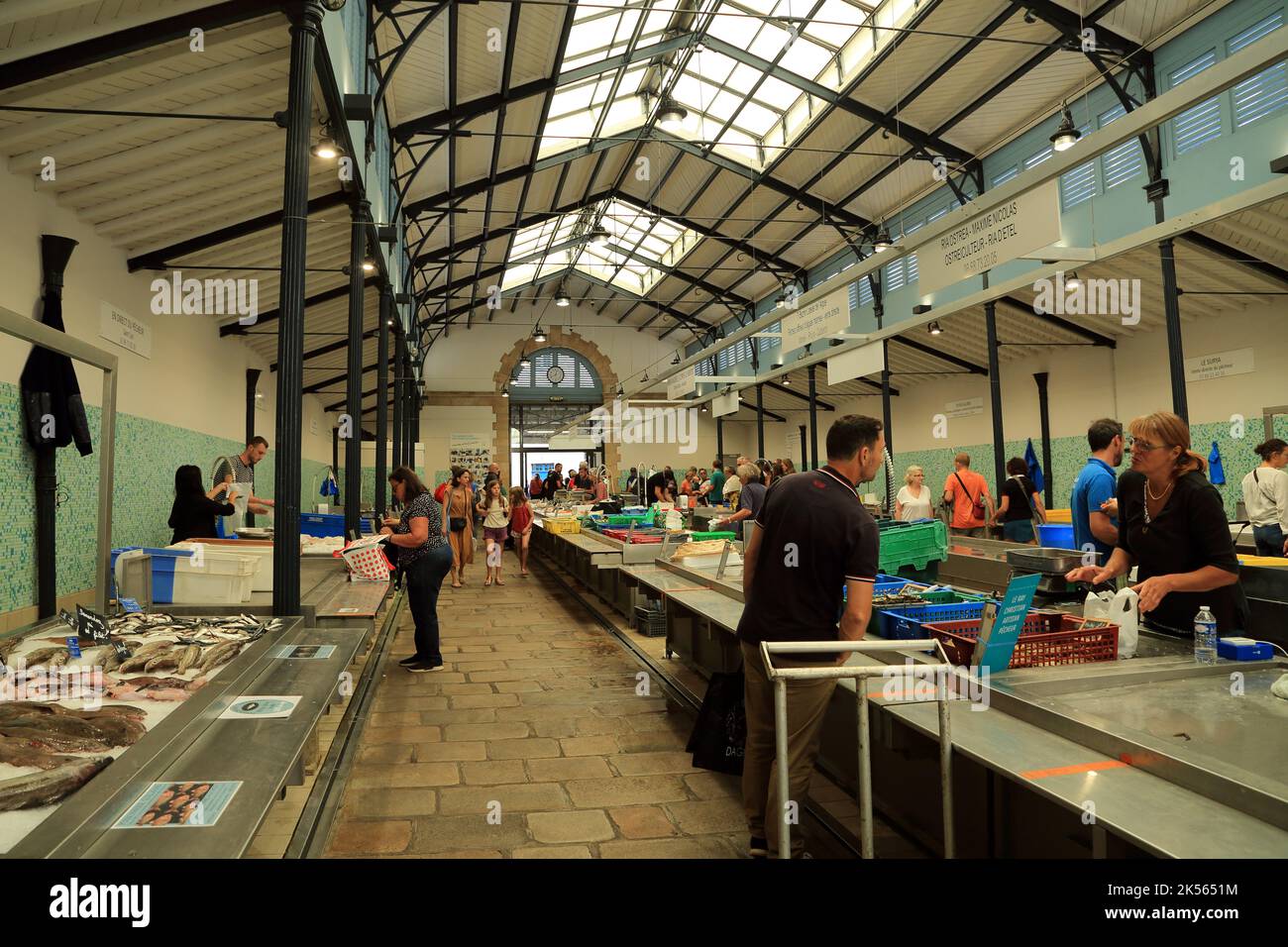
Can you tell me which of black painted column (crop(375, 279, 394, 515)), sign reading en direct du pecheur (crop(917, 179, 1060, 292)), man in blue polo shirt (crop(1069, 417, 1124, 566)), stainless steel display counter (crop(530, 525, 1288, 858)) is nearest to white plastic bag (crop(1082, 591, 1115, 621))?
stainless steel display counter (crop(530, 525, 1288, 858))

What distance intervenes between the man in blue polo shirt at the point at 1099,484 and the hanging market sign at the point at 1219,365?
32.2 ft

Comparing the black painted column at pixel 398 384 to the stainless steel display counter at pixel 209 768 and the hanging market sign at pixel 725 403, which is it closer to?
the hanging market sign at pixel 725 403

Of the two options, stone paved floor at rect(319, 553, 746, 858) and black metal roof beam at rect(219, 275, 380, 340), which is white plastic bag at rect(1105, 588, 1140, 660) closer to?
stone paved floor at rect(319, 553, 746, 858)

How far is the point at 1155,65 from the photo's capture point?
32.4 feet

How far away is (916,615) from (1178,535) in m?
1.05

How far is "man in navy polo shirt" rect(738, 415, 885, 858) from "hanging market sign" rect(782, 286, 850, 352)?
15.4 ft

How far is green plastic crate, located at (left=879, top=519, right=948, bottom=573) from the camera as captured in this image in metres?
4.76

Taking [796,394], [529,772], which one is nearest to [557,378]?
[796,394]

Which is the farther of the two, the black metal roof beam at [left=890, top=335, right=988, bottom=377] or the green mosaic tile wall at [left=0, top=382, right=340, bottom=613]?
the black metal roof beam at [left=890, top=335, right=988, bottom=377]

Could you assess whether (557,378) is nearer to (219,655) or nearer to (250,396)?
(250,396)

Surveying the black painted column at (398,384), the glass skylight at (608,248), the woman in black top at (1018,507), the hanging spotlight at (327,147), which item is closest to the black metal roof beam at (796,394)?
the glass skylight at (608,248)

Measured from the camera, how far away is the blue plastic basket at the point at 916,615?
3.46 metres

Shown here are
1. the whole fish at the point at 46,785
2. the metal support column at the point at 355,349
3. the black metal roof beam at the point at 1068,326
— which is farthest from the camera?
the black metal roof beam at the point at 1068,326
